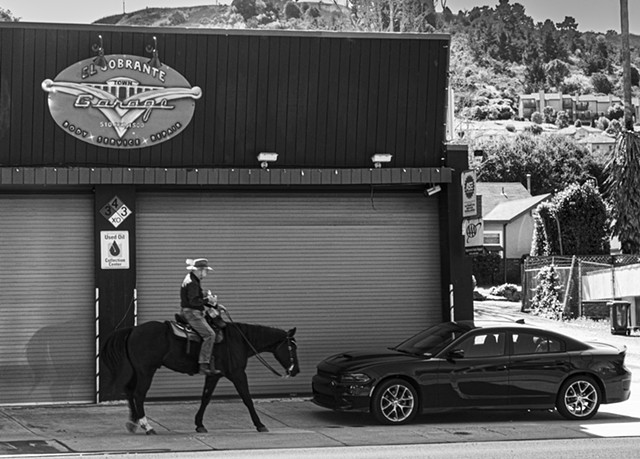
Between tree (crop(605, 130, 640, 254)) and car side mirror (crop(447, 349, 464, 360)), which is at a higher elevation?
tree (crop(605, 130, 640, 254))

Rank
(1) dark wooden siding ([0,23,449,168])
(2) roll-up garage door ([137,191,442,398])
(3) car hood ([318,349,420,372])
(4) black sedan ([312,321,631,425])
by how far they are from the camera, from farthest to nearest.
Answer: (2) roll-up garage door ([137,191,442,398]) < (1) dark wooden siding ([0,23,449,168]) < (3) car hood ([318,349,420,372]) < (4) black sedan ([312,321,631,425])

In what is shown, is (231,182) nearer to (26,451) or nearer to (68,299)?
(68,299)

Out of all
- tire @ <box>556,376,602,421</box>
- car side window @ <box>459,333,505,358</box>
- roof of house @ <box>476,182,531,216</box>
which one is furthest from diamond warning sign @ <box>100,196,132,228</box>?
roof of house @ <box>476,182,531,216</box>

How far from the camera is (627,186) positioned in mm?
39219

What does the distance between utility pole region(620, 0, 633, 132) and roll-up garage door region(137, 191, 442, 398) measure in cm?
2216

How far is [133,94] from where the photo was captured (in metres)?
18.0

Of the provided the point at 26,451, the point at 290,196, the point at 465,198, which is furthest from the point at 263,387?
the point at 26,451

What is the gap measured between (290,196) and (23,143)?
4741mm

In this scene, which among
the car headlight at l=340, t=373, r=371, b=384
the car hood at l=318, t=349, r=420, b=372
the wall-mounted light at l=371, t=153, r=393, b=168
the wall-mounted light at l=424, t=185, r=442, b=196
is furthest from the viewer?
the wall-mounted light at l=424, t=185, r=442, b=196

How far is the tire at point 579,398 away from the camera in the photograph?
16.0 m

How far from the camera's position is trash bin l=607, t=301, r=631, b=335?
2852cm

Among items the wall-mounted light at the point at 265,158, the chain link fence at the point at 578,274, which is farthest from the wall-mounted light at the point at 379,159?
the chain link fence at the point at 578,274

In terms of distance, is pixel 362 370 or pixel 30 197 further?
pixel 30 197

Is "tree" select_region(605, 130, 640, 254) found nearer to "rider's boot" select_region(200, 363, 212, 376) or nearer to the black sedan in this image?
the black sedan
